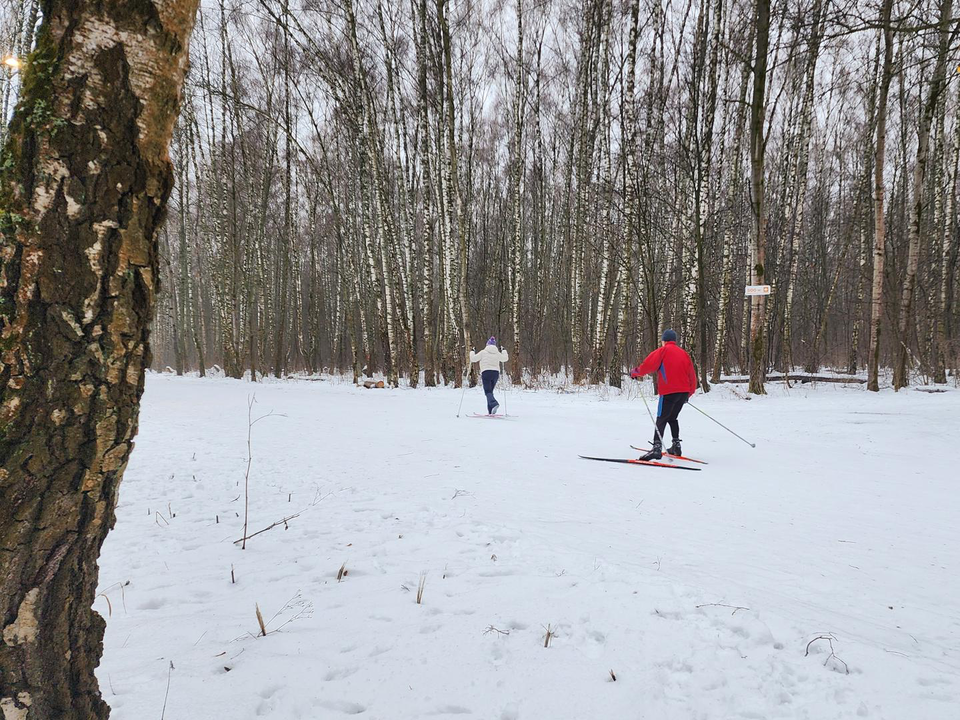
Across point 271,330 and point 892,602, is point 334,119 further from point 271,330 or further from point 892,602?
point 892,602

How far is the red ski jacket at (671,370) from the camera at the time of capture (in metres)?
6.54

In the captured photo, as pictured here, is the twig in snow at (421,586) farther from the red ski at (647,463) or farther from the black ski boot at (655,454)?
the black ski boot at (655,454)

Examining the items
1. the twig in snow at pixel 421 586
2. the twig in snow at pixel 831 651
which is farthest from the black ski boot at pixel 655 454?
the twig in snow at pixel 421 586

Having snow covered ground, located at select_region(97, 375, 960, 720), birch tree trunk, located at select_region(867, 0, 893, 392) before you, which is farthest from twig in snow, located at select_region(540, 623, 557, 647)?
birch tree trunk, located at select_region(867, 0, 893, 392)

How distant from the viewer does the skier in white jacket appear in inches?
406

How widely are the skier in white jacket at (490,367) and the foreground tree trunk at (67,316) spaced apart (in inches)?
354

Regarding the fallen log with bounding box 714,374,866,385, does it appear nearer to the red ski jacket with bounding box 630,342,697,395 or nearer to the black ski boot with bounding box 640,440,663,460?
the red ski jacket with bounding box 630,342,697,395

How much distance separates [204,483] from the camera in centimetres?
492

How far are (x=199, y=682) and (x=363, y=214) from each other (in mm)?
14540

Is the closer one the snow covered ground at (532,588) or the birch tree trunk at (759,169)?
the snow covered ground at (532,588)

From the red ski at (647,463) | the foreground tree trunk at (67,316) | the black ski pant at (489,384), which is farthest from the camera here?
the black ski pant at (489,384)

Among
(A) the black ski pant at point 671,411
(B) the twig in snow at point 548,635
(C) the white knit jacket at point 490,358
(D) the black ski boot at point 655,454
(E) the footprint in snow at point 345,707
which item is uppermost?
(C) the white knit jacket at point 490,358

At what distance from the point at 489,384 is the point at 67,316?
30.3ft

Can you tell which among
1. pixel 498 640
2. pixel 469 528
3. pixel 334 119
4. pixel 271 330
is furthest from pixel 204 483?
pixel 271 330
